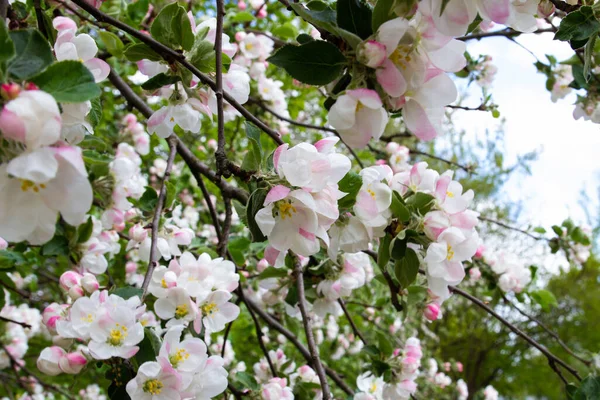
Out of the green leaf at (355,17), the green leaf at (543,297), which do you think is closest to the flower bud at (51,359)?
the green leaf at (355,17)

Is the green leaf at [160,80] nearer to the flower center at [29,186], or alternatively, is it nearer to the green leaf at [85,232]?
the flower center at [29,186]

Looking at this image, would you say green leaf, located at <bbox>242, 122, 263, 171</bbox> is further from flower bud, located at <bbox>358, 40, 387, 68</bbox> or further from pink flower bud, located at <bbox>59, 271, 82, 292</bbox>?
pink flower bud, located at <bbox>59, 271, 82, 292</bbox>

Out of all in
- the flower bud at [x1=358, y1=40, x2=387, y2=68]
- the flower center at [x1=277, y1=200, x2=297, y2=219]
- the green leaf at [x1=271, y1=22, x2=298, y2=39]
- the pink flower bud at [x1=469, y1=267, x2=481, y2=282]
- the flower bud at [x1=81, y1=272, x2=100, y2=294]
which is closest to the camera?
the flower bud at [x1=358, y1=40, x2=387, y2=68]

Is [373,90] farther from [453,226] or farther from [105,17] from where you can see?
[105,17]

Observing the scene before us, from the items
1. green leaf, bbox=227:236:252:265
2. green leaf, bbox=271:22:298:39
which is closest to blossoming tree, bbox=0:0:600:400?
green leaf, bbox=227:236:252:265

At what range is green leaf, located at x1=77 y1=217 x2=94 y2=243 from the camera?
1.28 metres

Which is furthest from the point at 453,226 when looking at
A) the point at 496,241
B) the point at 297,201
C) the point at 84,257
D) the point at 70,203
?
the point at 496,241

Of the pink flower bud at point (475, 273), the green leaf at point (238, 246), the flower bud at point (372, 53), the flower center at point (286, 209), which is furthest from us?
the pink flower bud at point (475, 273)

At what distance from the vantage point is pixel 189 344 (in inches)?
33.1

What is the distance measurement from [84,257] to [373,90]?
39.3 inches

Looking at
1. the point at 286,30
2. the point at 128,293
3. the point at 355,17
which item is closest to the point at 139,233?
the point at 128,293

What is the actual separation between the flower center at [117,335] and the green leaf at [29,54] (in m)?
0.44

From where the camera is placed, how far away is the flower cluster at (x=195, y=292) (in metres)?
0.98

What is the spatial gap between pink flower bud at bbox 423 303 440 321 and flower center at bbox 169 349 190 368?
75 centimetres
